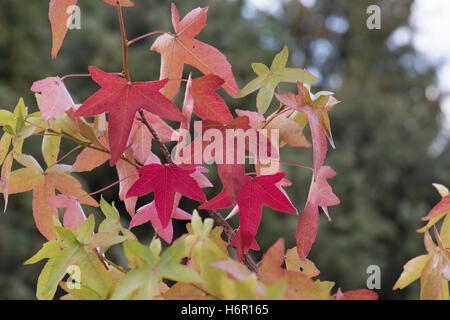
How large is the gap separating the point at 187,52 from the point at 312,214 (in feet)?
0.71

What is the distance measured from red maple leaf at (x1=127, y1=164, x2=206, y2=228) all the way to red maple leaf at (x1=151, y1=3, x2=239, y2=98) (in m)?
0.10

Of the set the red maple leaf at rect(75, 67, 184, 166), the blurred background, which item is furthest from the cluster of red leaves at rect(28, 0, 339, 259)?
the blurred background

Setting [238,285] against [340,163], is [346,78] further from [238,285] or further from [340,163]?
[238,285]

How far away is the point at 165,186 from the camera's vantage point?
405 millimetres

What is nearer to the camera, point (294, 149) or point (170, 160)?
point (170, 160)

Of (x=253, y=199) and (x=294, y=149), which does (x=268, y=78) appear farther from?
(x=294, y=149)

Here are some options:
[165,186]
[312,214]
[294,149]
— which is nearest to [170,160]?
[165,186]

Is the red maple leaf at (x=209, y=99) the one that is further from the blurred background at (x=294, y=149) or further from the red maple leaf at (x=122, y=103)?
the blurred background at (x=294, y=149)

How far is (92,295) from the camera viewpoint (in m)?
0.33

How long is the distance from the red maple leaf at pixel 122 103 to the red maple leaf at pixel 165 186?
0.05 meters

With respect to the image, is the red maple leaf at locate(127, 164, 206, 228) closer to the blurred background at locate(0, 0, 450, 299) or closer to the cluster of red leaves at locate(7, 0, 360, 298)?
the cluster of red leaves at locate(7, 0, 360, 298)

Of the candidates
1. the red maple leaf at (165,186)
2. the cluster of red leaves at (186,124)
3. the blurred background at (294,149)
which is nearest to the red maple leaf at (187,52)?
the cluster of red leaves at (186,124)

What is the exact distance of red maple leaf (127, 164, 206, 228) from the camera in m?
0.40
